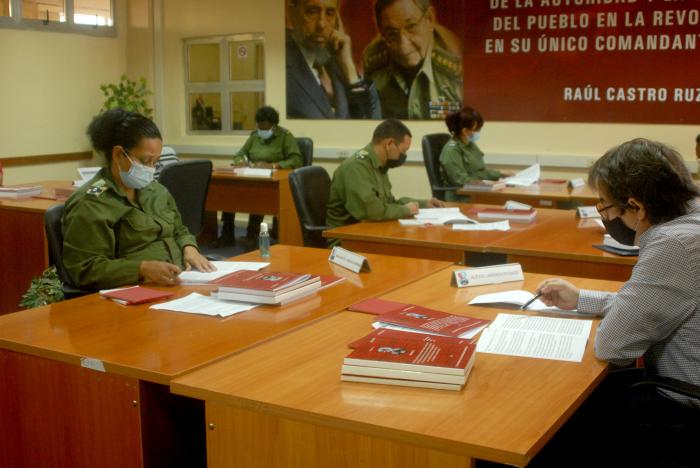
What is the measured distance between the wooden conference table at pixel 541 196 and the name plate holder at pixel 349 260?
8.02ft

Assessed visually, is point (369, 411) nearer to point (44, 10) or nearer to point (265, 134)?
point (265, 134)

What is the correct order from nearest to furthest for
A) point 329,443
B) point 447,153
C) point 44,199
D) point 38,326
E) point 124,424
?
point 329,443, point 124,424, point 38,326, point 44,199, point 447,153

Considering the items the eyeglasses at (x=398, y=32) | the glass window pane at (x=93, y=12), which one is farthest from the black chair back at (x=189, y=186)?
the glass window pane at (x=93, y=12)

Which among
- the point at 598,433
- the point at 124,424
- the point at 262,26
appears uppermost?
the point at 262,26

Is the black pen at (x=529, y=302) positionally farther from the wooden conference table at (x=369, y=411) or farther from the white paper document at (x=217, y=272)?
the white paper document at (x=217, y=272)

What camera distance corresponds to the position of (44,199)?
17.1 feet

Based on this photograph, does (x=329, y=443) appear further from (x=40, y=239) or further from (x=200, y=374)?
(x=40, y=239)

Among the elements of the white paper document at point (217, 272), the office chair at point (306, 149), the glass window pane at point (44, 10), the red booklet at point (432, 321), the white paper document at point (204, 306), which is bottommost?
the white paper document at point (204, 306)

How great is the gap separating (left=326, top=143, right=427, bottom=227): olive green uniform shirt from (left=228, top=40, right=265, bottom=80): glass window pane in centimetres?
425

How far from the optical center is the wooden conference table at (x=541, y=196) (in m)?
5.32

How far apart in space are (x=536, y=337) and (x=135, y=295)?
50.9 inches

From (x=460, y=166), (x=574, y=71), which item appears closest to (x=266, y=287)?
(x=460, y=166)

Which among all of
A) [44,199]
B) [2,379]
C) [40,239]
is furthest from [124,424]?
[44,199]

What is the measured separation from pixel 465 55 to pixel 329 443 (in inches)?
247
